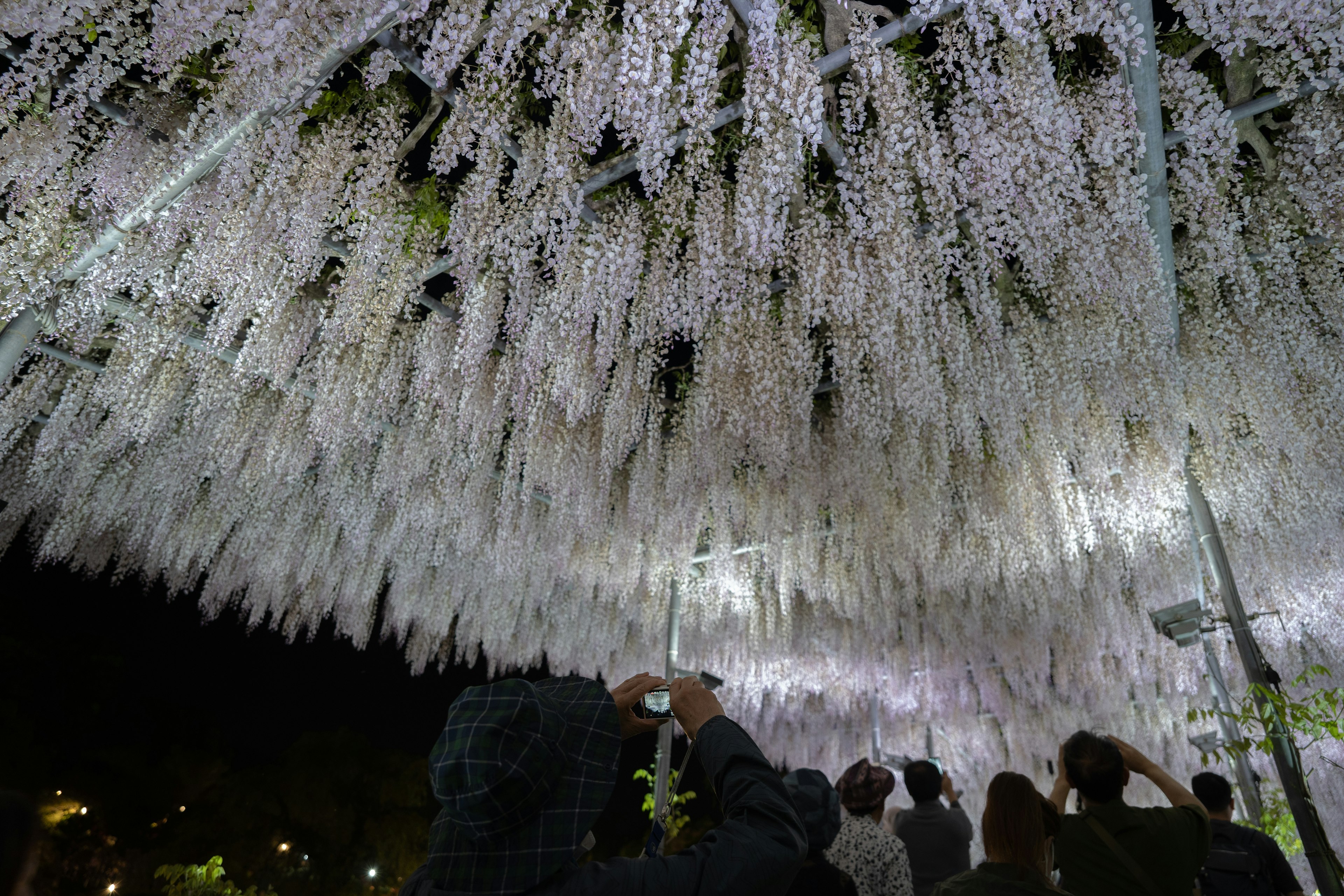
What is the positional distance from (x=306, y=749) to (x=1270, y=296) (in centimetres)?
1151

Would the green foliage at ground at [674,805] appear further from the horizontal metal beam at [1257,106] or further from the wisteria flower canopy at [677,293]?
the horizontal metal beam at [1257,106]

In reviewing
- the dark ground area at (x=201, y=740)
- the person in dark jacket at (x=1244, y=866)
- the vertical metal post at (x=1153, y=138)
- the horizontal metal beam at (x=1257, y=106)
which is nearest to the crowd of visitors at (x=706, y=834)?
the person in dark jacket at (x=1244, y=866)

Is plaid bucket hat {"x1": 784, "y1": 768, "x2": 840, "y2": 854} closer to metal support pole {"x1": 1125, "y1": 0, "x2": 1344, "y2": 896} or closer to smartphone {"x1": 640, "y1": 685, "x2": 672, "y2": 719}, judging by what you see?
smartphone {"x1": 640, "y1": 685, "x2": 672, "y2": 719}

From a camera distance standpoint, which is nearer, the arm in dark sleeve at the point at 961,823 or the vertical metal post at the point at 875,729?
the arm in dark sleeve at the point at 961,823

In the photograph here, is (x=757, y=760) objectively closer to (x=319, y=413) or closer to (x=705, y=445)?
(x=705, y=445)

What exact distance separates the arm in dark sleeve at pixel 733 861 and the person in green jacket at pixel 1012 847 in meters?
0.87

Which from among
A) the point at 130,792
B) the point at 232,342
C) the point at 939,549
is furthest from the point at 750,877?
the point at 130,792

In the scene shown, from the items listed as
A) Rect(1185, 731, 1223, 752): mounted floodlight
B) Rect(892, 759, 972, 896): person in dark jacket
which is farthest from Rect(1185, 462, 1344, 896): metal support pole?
Rect(892, 759, 972, 896): person in dark jacket

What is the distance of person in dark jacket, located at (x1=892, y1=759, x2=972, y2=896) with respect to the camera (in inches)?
103

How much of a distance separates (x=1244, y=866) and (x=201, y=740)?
403 inches

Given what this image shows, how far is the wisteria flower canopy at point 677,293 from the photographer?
2.88 m

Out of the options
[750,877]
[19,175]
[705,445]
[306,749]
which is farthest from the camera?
[306,749]

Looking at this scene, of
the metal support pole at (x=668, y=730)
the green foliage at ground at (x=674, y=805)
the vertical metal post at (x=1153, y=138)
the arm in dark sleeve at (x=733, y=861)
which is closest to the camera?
the arm in dark sleeve at (x=733, y=861)

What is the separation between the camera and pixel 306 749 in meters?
9.59
